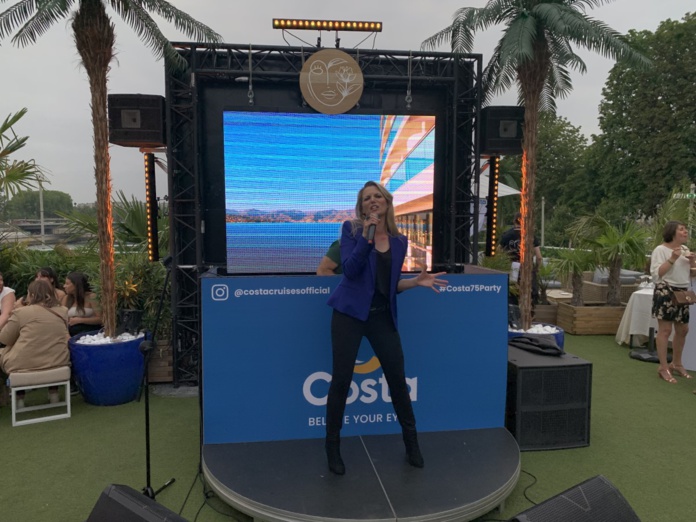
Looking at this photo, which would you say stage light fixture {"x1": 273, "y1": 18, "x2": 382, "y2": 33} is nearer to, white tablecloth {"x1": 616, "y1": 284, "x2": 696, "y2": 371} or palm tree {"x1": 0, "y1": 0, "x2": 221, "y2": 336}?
palm tree {"x1": 0, "y1": 0, "x2": 221, "y2": 336}

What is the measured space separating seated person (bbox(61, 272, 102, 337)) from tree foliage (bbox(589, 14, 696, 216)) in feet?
73.0

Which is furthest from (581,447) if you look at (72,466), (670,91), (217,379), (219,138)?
(670,91)

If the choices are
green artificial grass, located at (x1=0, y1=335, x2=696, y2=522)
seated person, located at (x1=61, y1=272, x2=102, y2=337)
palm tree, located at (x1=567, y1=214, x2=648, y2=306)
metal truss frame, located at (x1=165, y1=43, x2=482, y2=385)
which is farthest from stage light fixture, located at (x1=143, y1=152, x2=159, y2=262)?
palm tree, located at (x1=567, y1=214, x2=648, y2=306)

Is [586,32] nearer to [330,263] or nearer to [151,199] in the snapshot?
[330,263]

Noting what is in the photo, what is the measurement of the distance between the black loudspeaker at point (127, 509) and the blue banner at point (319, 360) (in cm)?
133

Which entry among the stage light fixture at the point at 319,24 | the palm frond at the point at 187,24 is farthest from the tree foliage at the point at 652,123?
the palm frond at the point at 187,24

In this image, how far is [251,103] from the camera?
591cm

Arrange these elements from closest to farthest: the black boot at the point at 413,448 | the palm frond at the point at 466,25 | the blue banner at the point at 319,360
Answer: the black boot at the point at 413,448 < the blue banner at the point at 319,360 < the palm frond at the point at 466,25

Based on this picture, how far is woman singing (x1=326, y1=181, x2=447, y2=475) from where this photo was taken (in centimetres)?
295

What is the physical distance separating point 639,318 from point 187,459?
609 centimetres

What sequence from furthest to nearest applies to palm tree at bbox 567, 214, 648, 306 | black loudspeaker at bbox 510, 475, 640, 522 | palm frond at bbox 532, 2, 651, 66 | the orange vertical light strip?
palm tree at bbox 567, 214, 648, 306, the orange vertical light strip, palm frond at bbox 532, 2, 651, 66, black loudspeaker at bbox 510, 475, 640, 522

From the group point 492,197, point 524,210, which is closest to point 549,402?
point 524,210

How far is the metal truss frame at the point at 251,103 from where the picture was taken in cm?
559

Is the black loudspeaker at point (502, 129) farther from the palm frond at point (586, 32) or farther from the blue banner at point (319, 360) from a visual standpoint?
the blue banner at point (319, 360)
